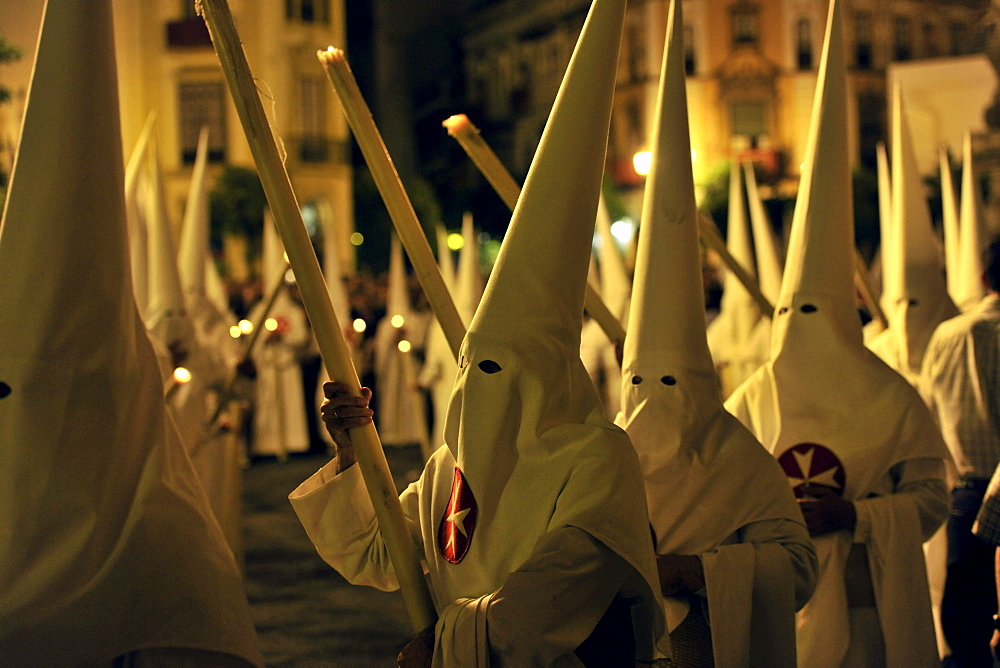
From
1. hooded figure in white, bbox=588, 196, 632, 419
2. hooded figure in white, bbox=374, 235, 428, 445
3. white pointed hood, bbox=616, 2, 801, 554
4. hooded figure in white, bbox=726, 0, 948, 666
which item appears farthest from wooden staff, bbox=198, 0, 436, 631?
hooded figure in white, bbox=374, 235, 428, 445

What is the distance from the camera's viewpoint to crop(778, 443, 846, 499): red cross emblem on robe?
3893 mm

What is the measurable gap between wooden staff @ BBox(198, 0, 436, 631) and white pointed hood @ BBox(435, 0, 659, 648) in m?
0.14

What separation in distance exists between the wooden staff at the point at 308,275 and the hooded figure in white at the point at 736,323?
6.82m

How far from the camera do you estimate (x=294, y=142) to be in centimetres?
3281

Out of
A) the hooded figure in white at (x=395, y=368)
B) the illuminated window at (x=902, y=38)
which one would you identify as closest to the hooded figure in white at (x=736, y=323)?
the hooded figure in white at (x=395, y=368)

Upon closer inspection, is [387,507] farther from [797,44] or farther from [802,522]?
[797,44]

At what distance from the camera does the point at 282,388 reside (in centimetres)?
1359

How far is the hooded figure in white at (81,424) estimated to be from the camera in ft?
8.07

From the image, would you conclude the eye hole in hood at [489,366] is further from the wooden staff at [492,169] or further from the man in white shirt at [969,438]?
the man in white shirt at [969,438]

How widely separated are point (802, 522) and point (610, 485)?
116 centimetres

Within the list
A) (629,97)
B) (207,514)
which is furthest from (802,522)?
(629,97)

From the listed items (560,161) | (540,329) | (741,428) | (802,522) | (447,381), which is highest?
(560,161)

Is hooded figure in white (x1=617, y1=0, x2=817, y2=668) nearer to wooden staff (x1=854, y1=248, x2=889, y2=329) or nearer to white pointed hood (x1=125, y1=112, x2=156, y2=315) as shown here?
wooden staff (x1=854, y1=248, x2=889, y2=329)

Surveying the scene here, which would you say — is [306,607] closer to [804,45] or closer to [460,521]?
[460,521]
